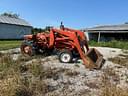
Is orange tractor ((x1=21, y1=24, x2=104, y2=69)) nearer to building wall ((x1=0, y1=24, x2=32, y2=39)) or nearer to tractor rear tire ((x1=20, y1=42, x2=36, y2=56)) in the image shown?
tractor rear tire ((x1=20, y1=42, x2=36, y2=56))

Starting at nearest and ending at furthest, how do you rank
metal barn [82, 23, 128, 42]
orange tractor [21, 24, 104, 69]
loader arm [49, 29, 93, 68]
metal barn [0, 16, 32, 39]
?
loader arm [49, 29, 93, 68] < orange tractor [21, 24, 104, 69] < metal barn [82, 23, 128, 42] < metal barn [0, 16, 32, 39]

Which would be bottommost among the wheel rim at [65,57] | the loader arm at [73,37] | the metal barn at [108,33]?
the metal barn at [108,33]

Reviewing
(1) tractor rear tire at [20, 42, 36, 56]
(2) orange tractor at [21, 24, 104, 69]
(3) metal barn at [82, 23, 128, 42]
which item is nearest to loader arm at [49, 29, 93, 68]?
(2) orange tractor at [21, 24, 104, 69]

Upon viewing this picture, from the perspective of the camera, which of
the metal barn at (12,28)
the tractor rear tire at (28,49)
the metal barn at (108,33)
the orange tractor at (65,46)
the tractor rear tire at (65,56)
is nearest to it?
the orange tractor at (65,46)

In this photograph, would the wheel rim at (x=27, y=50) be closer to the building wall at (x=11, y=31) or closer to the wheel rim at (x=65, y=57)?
the wheel rim at (x=65, y=57)

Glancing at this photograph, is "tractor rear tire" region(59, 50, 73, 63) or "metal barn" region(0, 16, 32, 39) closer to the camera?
"tractor rear tire" region(59, 50, 73, 63)

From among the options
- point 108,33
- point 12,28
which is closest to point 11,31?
point 12,28

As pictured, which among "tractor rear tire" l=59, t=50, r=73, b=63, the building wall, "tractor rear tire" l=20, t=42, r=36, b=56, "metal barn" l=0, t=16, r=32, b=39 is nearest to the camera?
"tractor rear tire" l=59, t=50, r=73, b=63

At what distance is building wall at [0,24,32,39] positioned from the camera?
40366mm

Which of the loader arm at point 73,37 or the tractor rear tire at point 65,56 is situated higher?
the loader arm at point 73,37

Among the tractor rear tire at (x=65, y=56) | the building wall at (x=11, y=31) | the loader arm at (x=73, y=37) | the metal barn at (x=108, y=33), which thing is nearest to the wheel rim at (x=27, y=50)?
the loader arm at (x=73, y=37)

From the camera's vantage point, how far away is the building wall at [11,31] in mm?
40366

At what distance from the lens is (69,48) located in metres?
13.2

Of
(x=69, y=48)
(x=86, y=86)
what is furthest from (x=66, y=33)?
(x=86, y=86)
